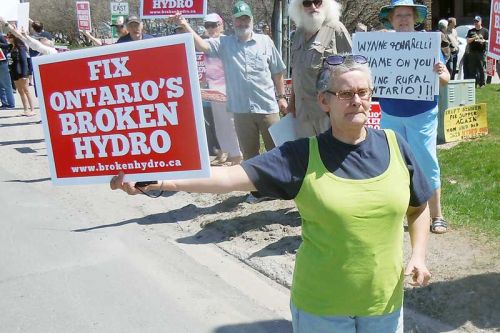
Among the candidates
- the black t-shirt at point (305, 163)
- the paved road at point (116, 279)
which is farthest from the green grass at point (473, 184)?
the black t-shirt at point (305, 163)

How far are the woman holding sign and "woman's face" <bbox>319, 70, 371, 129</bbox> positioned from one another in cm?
265

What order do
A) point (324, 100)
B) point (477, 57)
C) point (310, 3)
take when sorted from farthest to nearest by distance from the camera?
point (477, 57), point (310, 3), point (324, 100)

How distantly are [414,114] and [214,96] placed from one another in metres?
3.50

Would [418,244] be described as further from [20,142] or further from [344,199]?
[20,142]

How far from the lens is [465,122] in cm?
909

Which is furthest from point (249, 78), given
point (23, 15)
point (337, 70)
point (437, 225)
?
point (23, 15)

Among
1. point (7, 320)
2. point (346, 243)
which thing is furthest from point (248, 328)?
point (346, 243)

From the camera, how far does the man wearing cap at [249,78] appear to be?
646 cm

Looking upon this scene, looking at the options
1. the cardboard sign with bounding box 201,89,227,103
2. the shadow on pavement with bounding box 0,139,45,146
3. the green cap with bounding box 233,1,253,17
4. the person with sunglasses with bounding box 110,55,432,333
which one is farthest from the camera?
the shadow on pavement with bounding box 0,139,45,146

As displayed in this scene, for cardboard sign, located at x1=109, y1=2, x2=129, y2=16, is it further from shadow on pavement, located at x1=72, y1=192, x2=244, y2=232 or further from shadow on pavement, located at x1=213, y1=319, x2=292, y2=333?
shadow on pavement, located at x1=213, y1=319, x2=292, y2=333

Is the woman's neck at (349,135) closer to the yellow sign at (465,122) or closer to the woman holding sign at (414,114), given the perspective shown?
the woman holding sign at (414,114)

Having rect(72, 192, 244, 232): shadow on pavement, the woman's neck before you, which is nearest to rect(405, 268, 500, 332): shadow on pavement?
the woman's neck

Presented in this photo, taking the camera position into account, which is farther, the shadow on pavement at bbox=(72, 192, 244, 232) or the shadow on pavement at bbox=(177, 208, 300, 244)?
the shadow on pavement at bbox=(72, 192, 244, 232)

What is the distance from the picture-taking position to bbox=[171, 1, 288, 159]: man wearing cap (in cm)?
646
